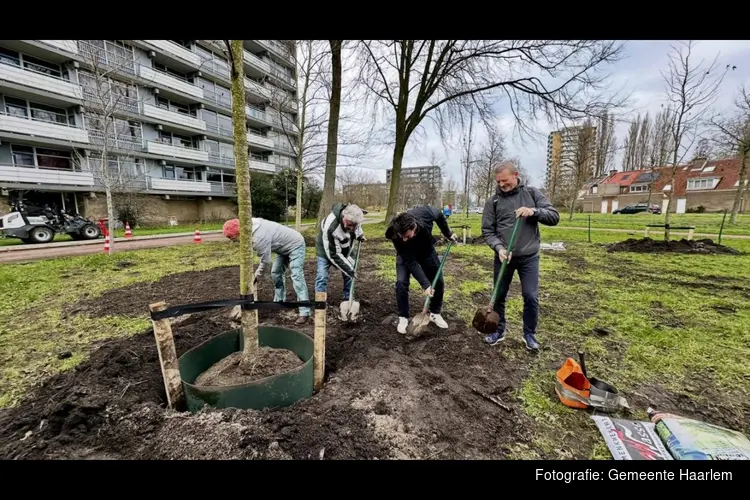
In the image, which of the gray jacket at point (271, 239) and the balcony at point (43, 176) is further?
the balcony at point (43, 176)

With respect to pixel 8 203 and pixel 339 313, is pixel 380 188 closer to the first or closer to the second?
pixel 8 203

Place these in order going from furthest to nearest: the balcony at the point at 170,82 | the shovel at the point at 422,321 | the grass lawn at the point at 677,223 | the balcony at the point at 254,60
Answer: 1. the balcony at the point at 254,60
2. the balcony at the point at 170,82
3. the grass lawn at the point at 677,223
4. the shovel at the point at 422,321

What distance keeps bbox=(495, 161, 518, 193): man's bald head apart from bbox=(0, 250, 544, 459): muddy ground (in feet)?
5.18

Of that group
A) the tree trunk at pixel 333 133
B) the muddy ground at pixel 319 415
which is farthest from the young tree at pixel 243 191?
the tree trunk at pixel 333 133

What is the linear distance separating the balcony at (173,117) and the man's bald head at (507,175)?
23.0 metres

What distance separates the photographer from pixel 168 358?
206 centimetres

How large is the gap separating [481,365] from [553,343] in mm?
988

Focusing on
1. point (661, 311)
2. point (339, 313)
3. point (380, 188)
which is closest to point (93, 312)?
point (339, 313)

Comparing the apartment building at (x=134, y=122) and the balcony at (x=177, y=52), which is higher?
the balcony at (x=177, y=52)

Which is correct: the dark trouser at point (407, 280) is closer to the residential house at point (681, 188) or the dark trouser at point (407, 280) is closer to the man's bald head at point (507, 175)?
the man's bald head at point (507, 175)

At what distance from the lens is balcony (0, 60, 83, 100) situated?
13.9 m

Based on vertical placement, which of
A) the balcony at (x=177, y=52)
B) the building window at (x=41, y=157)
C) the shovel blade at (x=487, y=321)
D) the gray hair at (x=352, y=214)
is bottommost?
the shovel blade at (x=487, y=321)

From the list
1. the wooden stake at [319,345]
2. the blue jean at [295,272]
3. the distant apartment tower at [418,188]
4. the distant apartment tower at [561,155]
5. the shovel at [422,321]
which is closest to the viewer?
the wooden stake at [319,345]

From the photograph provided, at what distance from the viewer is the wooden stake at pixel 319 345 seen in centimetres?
228
